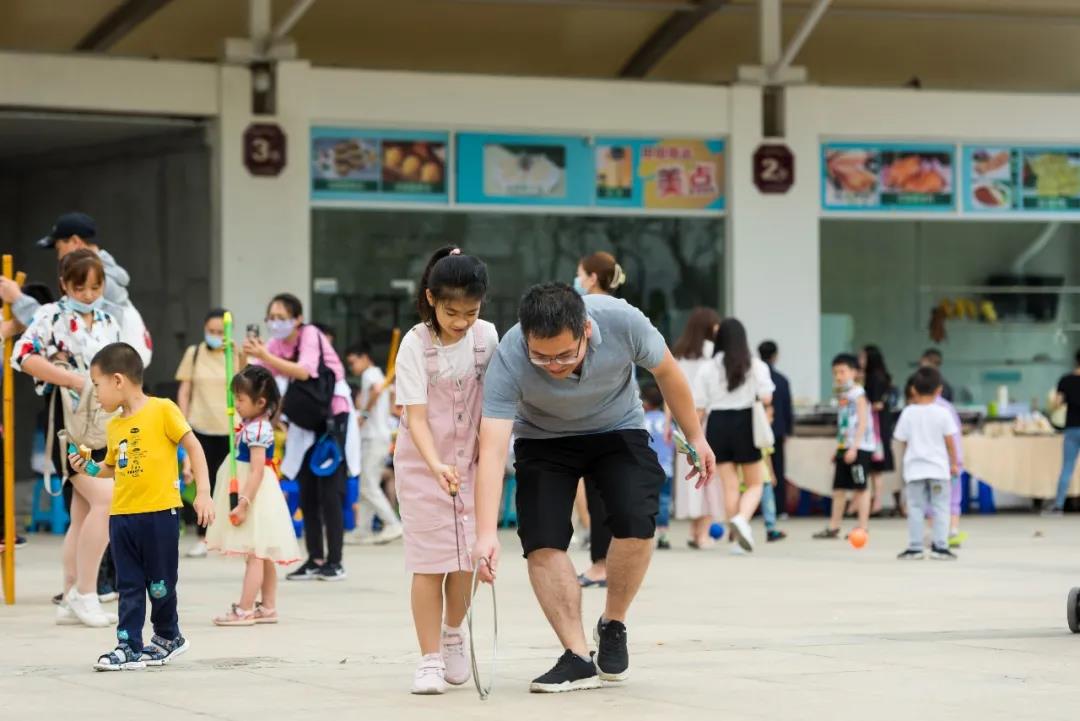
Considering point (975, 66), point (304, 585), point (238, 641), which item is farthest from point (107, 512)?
point (975, 66)

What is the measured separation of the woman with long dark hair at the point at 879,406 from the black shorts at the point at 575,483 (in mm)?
11685

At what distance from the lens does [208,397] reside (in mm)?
14797

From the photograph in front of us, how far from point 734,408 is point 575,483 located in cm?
738

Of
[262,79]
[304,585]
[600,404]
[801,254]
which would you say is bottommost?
[304,585]

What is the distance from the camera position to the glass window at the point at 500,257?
776 inches

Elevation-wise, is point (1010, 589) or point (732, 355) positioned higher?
point (732, 355)

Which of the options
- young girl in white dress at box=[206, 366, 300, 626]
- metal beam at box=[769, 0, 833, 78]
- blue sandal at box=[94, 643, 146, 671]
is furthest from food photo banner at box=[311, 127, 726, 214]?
blue sandal at box=[94, 643, 146, 671]

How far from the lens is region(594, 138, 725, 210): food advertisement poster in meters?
20.5

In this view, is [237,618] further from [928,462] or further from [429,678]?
[928,462]

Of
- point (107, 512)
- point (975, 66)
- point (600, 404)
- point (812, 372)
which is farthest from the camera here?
point (975, 66)

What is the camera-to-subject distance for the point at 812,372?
20.8m

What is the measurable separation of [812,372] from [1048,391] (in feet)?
10.4

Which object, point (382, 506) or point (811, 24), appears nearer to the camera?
point (382, 506)

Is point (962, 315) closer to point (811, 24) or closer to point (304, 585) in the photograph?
point (811, 24)
